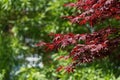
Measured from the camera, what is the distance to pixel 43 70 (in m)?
5.97

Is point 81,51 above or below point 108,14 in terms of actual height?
below

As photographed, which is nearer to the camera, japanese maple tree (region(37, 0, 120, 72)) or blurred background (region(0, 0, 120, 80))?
japanese maple tree (region(37, 0, 120, 72))

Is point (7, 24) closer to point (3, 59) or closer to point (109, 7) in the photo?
point (3, 59)

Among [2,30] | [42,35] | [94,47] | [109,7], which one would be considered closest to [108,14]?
[109,7]

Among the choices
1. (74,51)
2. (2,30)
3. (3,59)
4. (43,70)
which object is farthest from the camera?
(2,30)

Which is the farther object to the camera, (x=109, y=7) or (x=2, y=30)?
(x=2, y=30)

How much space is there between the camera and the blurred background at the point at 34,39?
5125 millimetres

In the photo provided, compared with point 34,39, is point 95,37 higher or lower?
higher

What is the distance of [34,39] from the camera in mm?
6965

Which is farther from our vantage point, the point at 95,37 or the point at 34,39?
the point at 34,39

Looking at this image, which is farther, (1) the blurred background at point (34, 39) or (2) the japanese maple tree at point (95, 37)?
(1) the blurred background at point (34, 39)

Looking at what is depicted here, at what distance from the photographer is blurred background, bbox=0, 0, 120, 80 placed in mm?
5125

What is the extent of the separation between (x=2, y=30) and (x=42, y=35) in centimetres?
88

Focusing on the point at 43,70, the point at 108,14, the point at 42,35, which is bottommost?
the point at 43,70
